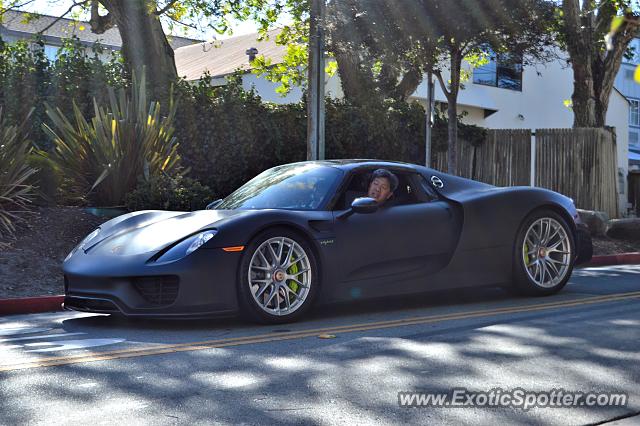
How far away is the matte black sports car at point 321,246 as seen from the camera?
589 centimetres

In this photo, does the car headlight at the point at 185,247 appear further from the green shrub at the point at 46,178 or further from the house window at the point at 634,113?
the house window at the point at 634,113

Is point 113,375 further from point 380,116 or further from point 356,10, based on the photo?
point 380,116

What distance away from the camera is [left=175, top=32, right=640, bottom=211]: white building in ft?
108

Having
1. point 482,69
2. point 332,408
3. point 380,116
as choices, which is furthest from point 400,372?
point 482,69

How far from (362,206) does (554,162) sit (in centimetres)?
1278

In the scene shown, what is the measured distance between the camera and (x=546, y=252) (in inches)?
303

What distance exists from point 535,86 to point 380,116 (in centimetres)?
2182

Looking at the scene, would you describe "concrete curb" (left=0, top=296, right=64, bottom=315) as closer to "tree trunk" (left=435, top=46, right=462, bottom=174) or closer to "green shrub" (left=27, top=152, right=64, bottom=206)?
"green shrub" (left=27, top=152, right=64, bottom=206)

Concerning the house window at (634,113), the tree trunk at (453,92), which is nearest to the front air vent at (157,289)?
the tree trunk at (453,92)

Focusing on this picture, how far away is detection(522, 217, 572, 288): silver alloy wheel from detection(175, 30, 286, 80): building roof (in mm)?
24040

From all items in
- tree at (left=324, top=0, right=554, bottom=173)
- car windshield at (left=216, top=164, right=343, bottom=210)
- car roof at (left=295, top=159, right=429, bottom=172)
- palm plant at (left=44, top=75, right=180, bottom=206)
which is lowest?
car windshield at (left=216, top=164, right=343, bottom=210)

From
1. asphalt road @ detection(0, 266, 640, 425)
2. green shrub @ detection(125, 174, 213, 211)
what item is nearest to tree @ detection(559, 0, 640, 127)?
green shrub @ detection(125, 174, 213, 211)

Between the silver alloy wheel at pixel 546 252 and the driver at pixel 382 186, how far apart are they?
1385mm

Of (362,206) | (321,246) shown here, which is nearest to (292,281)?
(321,246)
